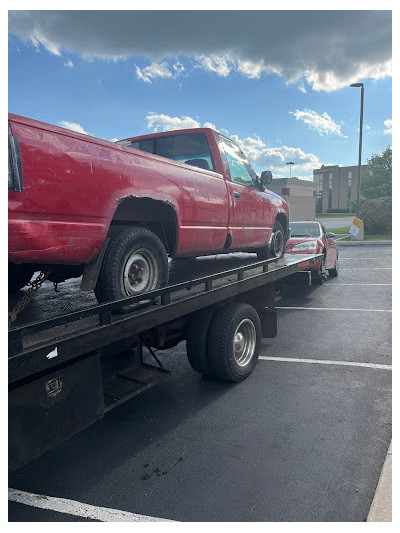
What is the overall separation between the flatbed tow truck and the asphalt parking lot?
1.47 feet

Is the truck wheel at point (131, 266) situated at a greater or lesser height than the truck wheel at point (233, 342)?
greater

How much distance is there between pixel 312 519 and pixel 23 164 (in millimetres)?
2774

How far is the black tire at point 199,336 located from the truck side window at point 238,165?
175 cm

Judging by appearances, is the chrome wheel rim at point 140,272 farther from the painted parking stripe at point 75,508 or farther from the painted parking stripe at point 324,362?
the painted parking stripe at point 324,362

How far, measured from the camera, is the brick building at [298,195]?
2253 inches

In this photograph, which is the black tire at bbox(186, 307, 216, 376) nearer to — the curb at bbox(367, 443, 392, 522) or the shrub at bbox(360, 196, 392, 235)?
the curb at bbox(367, 443, 392, 522)

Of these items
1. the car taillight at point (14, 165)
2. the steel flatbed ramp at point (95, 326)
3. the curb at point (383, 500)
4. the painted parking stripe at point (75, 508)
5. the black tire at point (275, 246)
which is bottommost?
the painted parking stripe at point (75, 508)

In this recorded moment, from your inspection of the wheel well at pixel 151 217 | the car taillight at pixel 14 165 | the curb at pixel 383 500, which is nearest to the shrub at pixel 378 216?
the wheel well at pixel 151 217

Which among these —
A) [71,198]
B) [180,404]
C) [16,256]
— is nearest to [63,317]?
[16,256]

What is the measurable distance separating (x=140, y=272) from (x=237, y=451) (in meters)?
1.65

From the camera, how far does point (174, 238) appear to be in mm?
3682

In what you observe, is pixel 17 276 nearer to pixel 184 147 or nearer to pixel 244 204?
pixel 184 147

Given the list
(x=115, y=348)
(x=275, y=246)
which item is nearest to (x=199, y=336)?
(x=115, y=348)

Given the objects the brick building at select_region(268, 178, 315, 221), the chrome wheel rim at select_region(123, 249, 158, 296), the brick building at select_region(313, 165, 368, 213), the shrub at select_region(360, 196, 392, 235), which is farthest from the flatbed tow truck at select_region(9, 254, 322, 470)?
the brick building at select_region(313, 165, 368, 213)
